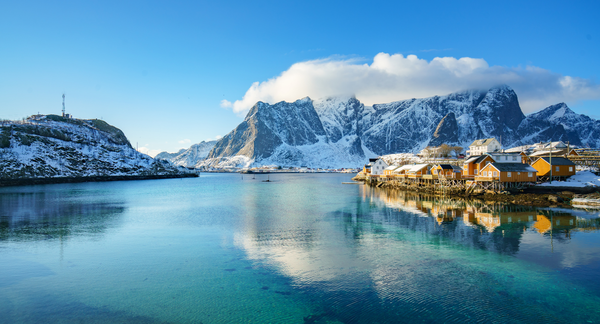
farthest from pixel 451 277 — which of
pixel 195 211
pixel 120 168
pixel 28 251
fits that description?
pixel 120 168

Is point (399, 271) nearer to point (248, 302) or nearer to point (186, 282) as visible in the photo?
point (248, 302)

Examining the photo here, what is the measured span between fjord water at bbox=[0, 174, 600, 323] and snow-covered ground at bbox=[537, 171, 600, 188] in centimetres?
2073

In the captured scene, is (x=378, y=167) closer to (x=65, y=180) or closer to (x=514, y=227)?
(x=514, y=227)


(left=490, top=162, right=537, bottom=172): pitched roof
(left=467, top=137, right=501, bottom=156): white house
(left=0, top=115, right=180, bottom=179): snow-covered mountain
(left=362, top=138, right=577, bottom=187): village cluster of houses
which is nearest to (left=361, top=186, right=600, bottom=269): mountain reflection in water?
(left=490, top=162, right=537, bottom=172): pitched roof

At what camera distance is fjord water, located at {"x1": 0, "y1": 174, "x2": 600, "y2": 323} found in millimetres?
12383

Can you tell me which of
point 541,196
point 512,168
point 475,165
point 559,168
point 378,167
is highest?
point 475,165

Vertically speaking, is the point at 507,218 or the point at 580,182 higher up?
the point at 580,182

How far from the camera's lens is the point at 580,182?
1940 inches

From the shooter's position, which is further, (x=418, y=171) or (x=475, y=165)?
(x=418, y=171)

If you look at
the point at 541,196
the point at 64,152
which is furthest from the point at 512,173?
the point at 64,152

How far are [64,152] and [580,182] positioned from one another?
154 metres

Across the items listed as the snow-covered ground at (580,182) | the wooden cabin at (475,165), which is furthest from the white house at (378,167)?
the snow-covered ground at (580,182)

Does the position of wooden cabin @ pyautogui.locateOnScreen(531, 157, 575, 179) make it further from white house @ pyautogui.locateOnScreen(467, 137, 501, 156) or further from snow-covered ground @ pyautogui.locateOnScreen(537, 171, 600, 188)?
white house @ pyautogui.locateOnScreen(467, 137, 501, 156)

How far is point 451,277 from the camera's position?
15.9 metres
